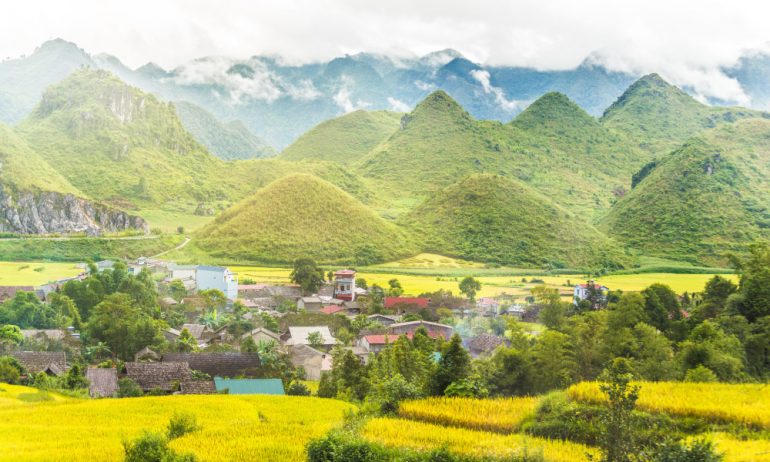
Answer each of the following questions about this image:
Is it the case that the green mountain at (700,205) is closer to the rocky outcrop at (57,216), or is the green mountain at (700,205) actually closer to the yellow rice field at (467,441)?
the yellow rice field at (467,441)

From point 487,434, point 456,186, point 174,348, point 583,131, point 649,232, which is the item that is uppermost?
point 583,131

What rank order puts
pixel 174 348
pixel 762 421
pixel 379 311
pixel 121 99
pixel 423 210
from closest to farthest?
pixel 762 421
pixel 174 348
pixel 379 311
pixel 423 210
pixel 121 99

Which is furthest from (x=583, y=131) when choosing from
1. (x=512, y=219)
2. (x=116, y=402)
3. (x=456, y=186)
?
(x=116, y=402)

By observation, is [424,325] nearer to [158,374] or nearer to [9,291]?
[158,374]

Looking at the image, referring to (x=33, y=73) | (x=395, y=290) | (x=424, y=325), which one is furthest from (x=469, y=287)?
(x=33, y=73)

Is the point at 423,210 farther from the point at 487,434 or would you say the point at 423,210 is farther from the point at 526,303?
the point at 487,434

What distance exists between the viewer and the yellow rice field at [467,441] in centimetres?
700

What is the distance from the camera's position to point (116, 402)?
15.2 m

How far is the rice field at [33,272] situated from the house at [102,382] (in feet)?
51.8

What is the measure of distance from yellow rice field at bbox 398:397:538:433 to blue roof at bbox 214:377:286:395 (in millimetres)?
10415

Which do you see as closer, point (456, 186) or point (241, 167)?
point (456, 186)

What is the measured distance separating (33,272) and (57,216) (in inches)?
412

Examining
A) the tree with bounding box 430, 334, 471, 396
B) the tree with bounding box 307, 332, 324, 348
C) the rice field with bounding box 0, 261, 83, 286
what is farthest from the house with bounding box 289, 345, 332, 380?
the rice field with bounding box 0, 261, 83, 286

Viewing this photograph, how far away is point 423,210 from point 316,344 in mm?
27523
